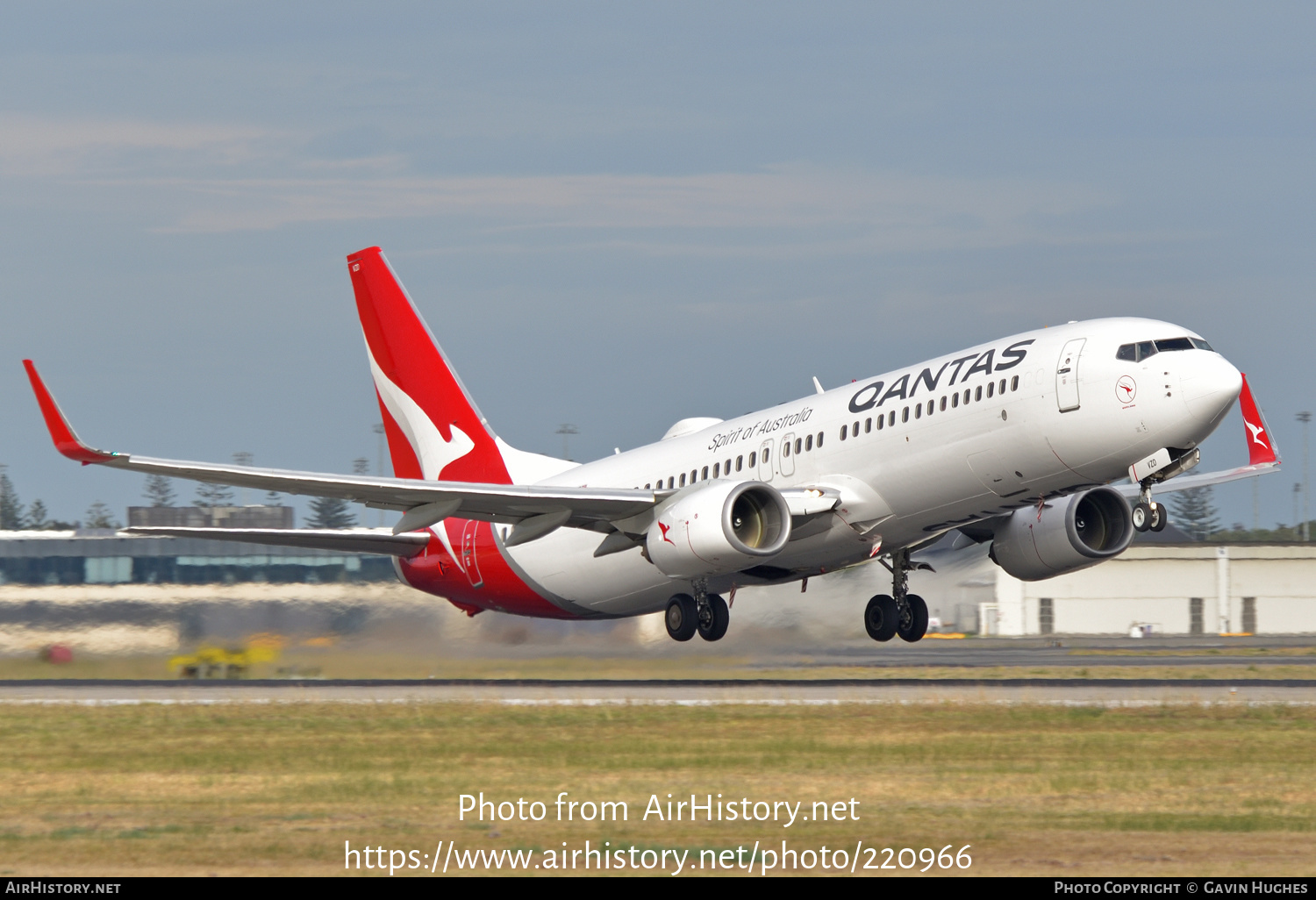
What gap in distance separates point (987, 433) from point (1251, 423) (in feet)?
25.3

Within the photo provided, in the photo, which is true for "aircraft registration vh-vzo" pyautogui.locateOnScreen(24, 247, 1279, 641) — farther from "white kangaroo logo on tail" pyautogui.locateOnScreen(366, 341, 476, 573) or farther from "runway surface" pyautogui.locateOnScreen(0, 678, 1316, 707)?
"runway surface" pyautogui.locateOnScreen(0, 678, 1316, 707)

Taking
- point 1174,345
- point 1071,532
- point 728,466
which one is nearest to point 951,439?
point 1174,345

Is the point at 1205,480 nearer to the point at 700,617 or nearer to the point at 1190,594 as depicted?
the point at 700,617

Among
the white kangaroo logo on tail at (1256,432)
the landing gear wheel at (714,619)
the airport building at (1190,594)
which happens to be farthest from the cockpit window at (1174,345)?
the airport building at (1190,594)

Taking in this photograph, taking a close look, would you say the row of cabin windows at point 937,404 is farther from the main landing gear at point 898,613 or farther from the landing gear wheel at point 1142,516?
the main landing gear at point 898,613

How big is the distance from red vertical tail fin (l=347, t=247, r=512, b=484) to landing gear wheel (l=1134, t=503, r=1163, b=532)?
16.0 metres

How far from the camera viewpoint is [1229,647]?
61.4m

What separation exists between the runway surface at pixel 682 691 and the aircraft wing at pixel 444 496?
344 cm

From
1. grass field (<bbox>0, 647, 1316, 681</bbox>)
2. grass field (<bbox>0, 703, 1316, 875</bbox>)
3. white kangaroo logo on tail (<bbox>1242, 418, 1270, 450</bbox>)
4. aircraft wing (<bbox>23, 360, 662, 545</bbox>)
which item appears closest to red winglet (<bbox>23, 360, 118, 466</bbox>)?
aircraft wing (<bbox>23, 360, 662, 545</bbox>)

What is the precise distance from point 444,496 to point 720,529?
18.4 feet

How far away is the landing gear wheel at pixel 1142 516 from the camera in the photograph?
29.1 m

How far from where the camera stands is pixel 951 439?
98.2ft

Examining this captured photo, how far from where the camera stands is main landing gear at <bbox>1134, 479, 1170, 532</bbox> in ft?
95.0

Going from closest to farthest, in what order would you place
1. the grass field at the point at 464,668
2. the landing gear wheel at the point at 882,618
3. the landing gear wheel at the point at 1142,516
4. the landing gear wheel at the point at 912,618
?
the landing gear wheel at the point at 1142,516 → the landing gear wheel at the point at 912,618 → the landing gear wheel at the point at 882,618 → the grass field at the point at 464,668
